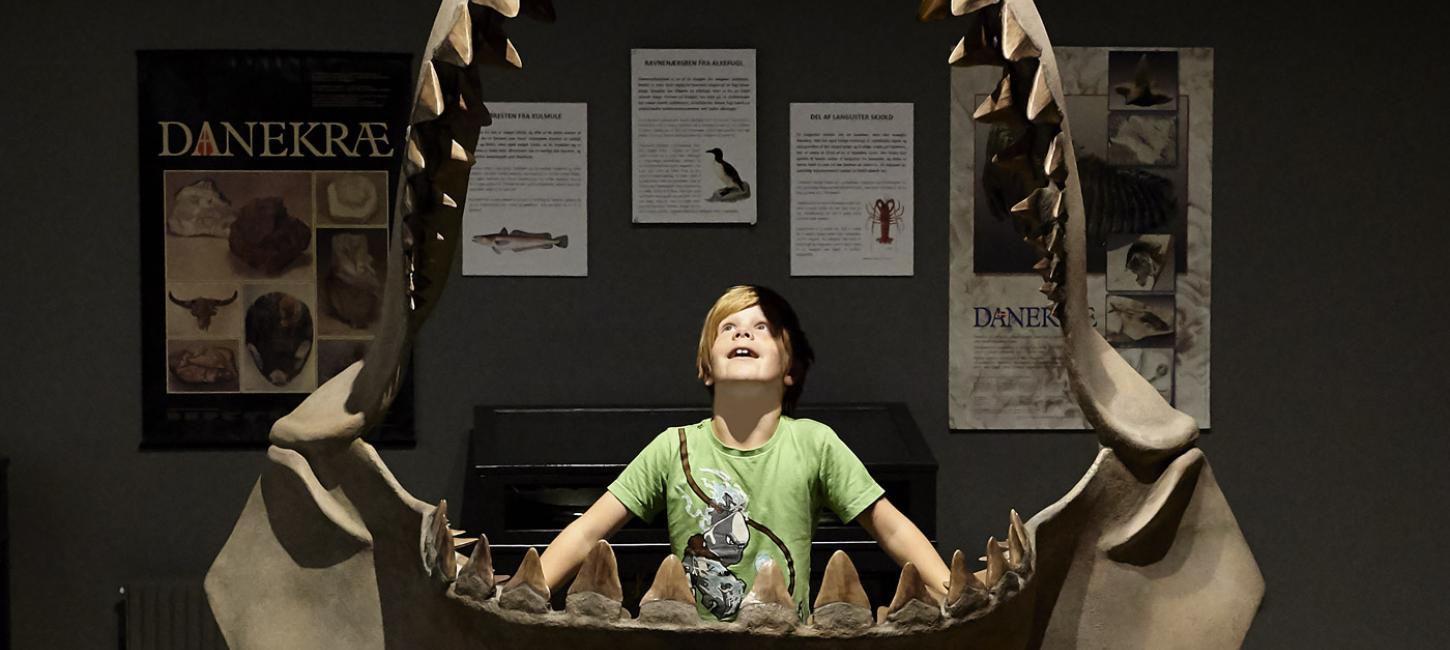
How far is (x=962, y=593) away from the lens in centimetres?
133

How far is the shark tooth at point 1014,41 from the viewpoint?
1310 millimetres

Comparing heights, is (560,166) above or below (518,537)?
above

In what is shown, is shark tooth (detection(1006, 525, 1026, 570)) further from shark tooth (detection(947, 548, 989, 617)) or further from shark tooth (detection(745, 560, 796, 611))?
shark tooth (detection(745, 560, 796, 611))

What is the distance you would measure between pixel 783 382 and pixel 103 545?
88.2 inches

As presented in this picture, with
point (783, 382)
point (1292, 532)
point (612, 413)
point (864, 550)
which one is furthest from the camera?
point (1292, 532)

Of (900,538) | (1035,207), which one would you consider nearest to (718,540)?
(900,538)

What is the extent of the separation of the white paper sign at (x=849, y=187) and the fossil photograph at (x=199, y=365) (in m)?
1.38

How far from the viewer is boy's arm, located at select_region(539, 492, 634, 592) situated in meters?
1.82

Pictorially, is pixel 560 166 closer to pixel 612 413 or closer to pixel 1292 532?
pixel 612 413

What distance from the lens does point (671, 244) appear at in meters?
3.58

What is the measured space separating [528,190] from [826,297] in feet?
2.49

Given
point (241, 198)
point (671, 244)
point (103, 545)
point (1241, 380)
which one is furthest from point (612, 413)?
point (1241, 380)

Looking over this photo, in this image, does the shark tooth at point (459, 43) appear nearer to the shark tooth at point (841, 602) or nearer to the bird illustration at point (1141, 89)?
the shark tooth at point (841, 602)

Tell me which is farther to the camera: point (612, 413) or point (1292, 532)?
point (1292, 532)
